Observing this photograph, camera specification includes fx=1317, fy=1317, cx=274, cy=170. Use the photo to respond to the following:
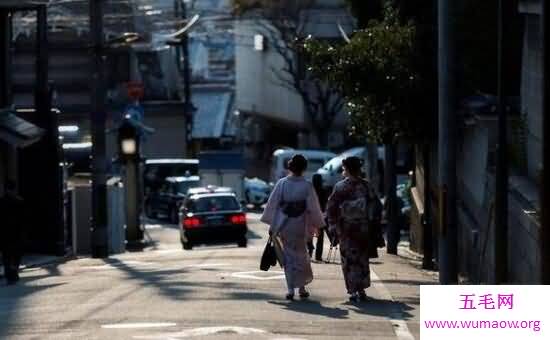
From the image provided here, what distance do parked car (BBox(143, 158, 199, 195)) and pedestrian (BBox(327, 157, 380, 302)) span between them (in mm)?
40534

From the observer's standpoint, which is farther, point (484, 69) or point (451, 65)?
point (484, 69)

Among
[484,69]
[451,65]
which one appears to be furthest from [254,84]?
[451,65]

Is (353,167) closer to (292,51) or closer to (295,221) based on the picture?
(295,221)

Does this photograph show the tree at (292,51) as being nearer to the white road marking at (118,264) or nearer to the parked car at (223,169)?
the parked car at (223,169)

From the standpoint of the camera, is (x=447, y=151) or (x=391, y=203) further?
(x=391, y=203)

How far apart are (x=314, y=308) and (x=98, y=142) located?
1728 centimetres

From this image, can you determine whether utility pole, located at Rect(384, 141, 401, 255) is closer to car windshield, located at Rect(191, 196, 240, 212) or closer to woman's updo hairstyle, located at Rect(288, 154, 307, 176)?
car windshield, located at Rect(191, 196, 240, 212)

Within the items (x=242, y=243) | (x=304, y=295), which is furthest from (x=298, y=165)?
(x=242, y=243)

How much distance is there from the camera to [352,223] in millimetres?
15852

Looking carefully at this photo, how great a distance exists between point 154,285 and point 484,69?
6.42 metres

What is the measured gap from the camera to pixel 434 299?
8.95m

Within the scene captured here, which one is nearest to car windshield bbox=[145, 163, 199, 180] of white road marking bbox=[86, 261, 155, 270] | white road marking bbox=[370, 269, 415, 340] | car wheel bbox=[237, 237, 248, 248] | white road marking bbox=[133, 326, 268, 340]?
car wheel bbox=[237, 237, 248, 248]

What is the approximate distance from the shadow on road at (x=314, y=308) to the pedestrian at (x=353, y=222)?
0.57m

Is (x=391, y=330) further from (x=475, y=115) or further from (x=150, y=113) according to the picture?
(x=150, y=113)
